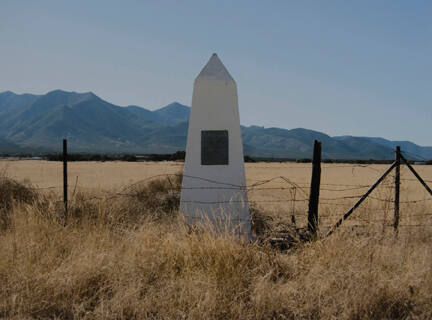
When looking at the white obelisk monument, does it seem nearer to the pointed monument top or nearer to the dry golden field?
the pointed monument top

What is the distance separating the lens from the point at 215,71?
25.6 ft

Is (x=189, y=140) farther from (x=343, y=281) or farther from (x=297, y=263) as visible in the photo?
(x=343, y=281)

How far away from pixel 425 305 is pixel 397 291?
11.1 inches

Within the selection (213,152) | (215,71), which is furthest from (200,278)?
(215,71)

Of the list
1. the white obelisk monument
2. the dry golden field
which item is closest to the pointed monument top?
the white obelisk monument

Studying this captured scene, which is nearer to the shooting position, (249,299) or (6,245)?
(249,299)

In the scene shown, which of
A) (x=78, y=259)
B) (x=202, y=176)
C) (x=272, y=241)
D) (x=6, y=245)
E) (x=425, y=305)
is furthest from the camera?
(x=202, y=176)

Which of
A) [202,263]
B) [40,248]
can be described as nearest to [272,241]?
[202,263]

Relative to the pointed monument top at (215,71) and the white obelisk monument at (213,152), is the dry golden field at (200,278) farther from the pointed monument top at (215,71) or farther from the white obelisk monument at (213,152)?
the pointed monument top at (215,71)

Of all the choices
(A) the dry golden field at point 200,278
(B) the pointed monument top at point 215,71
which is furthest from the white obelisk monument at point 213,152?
(A) the dry golden field at point 200,278

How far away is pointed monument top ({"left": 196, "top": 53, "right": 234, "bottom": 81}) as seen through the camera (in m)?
7.75

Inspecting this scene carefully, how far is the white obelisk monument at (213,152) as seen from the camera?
7.64 m

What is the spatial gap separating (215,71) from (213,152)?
1571 mm

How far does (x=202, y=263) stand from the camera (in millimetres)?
4781
